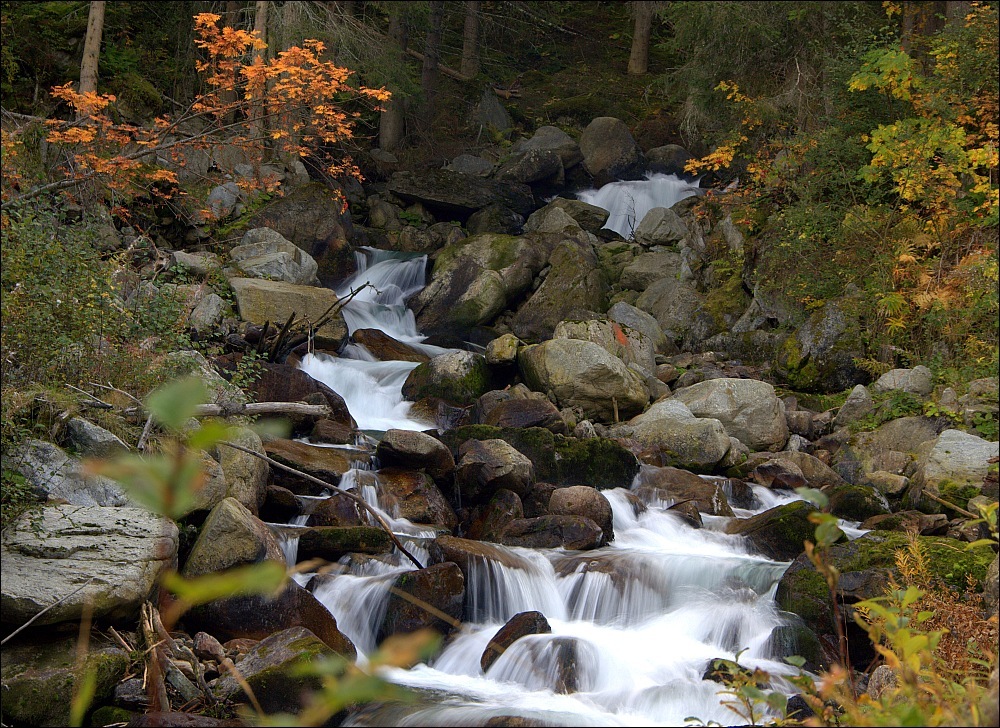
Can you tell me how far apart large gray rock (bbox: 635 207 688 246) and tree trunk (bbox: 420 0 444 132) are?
6.77m

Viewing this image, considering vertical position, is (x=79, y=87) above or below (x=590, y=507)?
above

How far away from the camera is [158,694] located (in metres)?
4.40

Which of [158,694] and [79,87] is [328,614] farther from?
[79,87]

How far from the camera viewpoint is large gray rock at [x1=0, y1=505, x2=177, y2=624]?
4.57 m

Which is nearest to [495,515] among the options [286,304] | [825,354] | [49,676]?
[49,676]

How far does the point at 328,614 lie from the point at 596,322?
26.6 ft

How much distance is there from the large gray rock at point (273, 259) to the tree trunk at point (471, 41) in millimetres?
11120

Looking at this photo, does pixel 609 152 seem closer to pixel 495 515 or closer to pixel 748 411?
pixel 748 411

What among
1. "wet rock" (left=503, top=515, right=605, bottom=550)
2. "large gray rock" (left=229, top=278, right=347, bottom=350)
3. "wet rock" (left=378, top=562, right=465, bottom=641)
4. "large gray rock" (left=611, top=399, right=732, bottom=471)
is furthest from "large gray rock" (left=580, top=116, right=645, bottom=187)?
"wet rock" (left=378, top=562, right=465, bottom=641)

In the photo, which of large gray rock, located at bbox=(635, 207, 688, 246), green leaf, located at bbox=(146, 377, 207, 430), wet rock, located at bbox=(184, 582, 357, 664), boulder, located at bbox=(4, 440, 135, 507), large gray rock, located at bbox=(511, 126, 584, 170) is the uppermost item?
large gray rock, located at bbox=(511, 126, 584, 170)

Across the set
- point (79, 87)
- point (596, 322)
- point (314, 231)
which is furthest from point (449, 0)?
point (596, 322)

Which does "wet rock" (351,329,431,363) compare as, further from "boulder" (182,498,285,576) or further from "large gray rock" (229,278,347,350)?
"boulder" (182,498,285,576)

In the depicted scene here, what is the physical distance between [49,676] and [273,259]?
10.2m

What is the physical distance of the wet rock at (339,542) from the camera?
6793 mm
